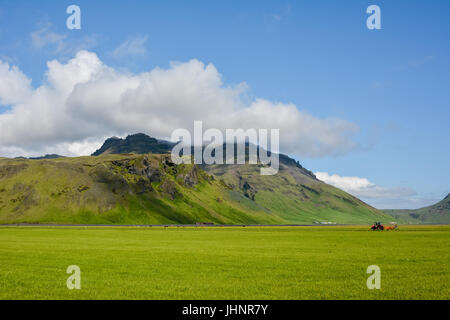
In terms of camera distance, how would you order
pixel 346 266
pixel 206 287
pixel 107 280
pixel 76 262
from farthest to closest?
pixel 76 262 < pixel 346 266 < pixel 107 280 < pixel 206 287

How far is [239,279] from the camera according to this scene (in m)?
24.9

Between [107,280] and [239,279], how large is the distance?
8.58 metres

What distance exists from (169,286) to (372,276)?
43.9 feet
